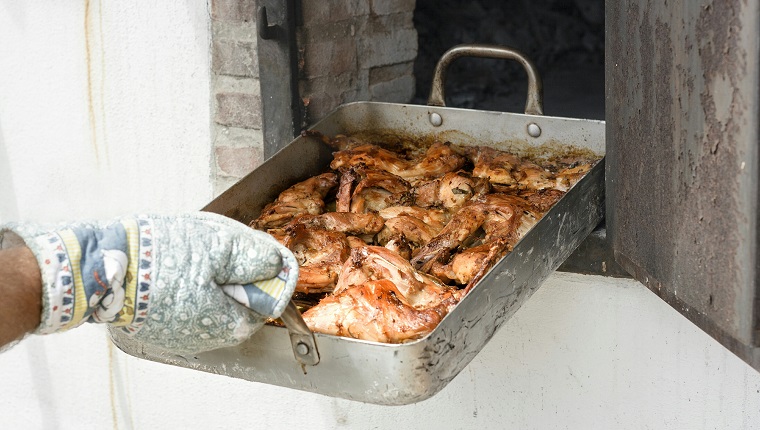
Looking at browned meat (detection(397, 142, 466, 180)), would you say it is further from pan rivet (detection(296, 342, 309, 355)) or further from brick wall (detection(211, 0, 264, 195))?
pan rivet (detection(296, 342, 309, 355))

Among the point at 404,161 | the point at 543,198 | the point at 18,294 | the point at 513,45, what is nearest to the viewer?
the point at 18,294

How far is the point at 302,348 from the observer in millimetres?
1696

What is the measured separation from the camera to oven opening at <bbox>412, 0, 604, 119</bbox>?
4.31 metres

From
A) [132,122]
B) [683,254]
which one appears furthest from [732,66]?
[132,122]

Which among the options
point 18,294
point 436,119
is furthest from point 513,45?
point 18,294

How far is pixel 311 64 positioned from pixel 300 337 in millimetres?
1276

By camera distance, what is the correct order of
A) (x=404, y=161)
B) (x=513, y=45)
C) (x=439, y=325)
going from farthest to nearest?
1. (x=513, y=45)
2. (x=404, y=161)
3. (x=439, y=325)

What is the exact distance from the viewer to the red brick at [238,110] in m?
2.84

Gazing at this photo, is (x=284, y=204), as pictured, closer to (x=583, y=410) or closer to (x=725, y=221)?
(x=583, y=410)

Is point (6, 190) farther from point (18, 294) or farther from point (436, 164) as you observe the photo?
point (18, 294)

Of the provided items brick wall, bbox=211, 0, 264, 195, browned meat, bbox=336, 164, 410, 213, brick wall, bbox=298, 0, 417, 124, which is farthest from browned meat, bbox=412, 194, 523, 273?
brick wall, bbox=211, 0, 264, 195

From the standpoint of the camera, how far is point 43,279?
1.51 metres

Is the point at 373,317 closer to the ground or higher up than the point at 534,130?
closer to the ground

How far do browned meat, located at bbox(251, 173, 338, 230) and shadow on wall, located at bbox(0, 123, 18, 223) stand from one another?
1.48m
